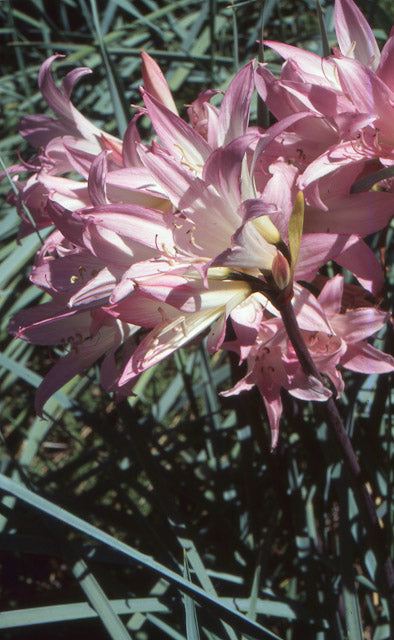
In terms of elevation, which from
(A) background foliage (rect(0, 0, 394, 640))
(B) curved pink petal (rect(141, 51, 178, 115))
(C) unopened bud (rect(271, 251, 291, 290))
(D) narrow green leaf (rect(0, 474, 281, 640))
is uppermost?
(B) curved pink petal (rect(141, 51, 178, 115))

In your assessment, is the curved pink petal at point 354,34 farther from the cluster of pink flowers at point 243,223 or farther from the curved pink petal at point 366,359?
the curved pink petal at point 366,359

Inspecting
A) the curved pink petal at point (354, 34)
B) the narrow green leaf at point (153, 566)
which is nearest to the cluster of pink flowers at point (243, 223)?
the curved pink petal at point (354, 34)

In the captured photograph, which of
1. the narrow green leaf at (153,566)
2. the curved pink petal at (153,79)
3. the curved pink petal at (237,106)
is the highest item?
the curved pink petal at (153,79)

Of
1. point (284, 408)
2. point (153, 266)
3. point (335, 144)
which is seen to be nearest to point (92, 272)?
point (153, 266)

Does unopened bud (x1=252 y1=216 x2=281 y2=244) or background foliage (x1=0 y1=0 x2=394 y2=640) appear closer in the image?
unopened bud (x1=252 y1=216 x2=281 y2=244)

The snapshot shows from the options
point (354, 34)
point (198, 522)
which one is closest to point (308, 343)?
point (354, 34)

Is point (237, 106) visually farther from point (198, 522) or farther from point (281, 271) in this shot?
point (198, 522)

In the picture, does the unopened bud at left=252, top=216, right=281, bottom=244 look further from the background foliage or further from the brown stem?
the background foliage

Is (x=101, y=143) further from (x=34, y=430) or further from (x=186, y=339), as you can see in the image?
(x=34, y=430)

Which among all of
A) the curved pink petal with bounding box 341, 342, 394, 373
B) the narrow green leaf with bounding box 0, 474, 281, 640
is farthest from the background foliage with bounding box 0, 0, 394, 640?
the curved pink petal with bounding box 341, 342, 394, 373
